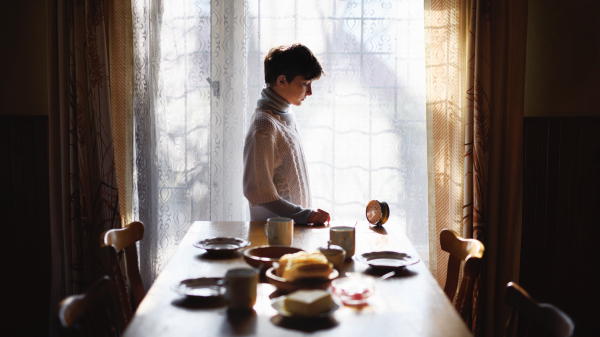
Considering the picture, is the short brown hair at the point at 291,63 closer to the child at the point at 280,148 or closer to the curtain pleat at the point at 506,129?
the child at the point at 280,148

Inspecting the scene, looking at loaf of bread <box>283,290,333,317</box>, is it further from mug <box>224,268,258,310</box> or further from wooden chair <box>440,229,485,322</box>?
wooden chair <box>440,229,485,322</box>

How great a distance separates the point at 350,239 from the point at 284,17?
1.55 meters

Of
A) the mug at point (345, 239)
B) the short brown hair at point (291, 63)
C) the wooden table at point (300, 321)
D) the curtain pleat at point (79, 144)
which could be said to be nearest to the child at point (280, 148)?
the short brown hair at point (291, 63)

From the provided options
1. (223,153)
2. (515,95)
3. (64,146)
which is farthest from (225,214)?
(515,95)

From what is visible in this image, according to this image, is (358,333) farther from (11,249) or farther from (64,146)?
(11,249)

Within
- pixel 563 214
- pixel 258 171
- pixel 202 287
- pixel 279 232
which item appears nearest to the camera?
pixel 202 287

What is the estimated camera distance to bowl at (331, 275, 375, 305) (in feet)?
3.67

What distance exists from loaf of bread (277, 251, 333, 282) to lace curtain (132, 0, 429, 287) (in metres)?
1.48

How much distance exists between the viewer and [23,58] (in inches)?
105

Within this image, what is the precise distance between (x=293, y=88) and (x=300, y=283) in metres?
1.07

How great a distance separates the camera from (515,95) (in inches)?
98.7

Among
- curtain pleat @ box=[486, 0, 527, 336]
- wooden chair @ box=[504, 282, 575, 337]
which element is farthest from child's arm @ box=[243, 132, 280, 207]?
curtain pleat @ box=[486, 0, 527, 336]

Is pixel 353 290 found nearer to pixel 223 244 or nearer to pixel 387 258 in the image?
pixel 387 258

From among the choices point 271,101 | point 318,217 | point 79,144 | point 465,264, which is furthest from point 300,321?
point 79,144
